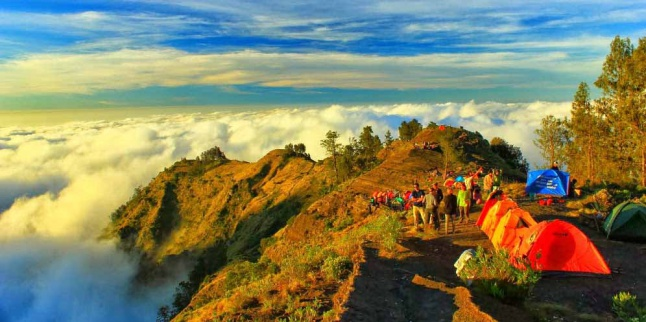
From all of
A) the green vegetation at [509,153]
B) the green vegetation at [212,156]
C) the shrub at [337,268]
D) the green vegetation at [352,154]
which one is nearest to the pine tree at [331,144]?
the green vegetation at [352,154]

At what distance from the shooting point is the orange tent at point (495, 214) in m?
14.9

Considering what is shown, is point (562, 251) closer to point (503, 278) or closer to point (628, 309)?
point (628, 309)

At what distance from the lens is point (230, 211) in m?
90.4

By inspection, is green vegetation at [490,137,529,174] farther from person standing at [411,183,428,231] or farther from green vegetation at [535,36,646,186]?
person standing at [411,183,428,231]

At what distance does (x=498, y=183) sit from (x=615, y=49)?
58.1ft

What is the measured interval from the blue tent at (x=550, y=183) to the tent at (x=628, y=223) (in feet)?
24.8

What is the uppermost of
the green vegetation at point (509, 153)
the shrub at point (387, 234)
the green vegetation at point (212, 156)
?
the shrub at point (387, 234)

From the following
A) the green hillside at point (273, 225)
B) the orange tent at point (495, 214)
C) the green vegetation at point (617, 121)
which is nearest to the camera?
the green hillside at point (273, 225)

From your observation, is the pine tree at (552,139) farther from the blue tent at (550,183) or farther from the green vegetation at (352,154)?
the blue tent at (550,183)

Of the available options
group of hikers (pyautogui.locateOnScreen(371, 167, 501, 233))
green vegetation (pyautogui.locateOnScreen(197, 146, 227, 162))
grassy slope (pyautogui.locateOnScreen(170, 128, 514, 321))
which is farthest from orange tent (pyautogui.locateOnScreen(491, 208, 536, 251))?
green vegetation (pyautogui.locateOnScreen(197, 146, 227, 162))

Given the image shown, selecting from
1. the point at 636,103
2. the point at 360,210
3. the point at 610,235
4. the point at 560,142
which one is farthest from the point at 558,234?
the point at 560,142

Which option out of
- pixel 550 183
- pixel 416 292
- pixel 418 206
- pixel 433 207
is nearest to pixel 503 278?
pixel 416 292

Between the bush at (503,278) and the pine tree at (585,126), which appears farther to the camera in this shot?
the pine tree at (585,126)

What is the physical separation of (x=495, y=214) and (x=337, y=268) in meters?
6.91
